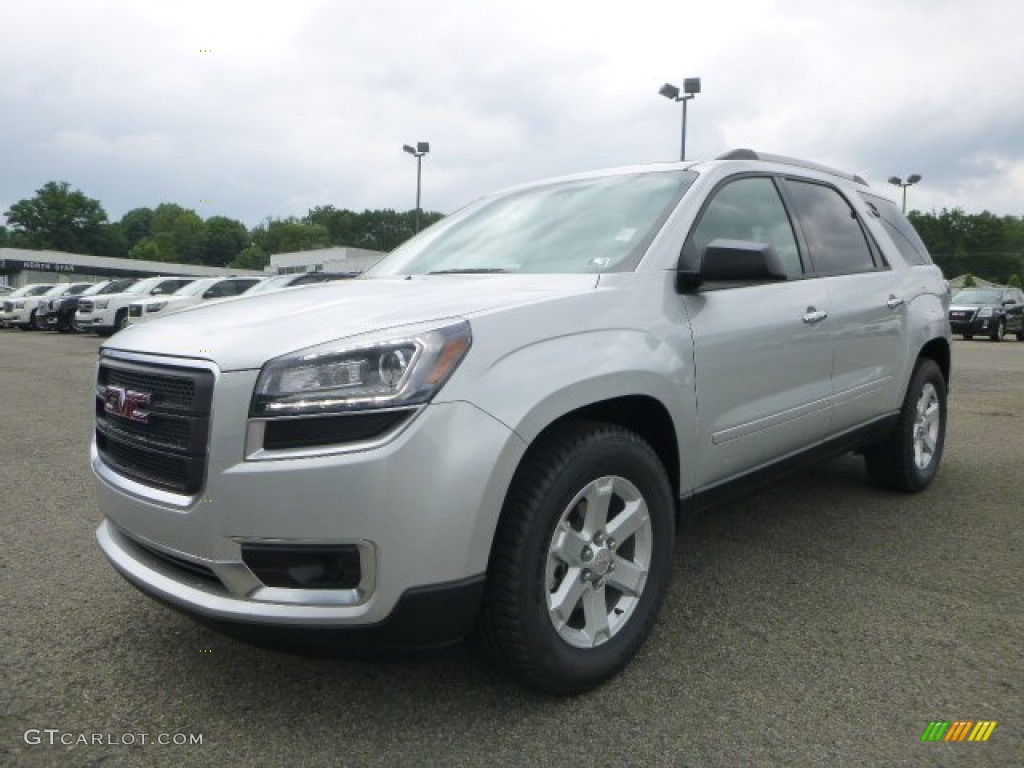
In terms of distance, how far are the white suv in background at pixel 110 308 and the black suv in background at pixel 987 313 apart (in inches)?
841

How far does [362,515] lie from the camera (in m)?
1.97

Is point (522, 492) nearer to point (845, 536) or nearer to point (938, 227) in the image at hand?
point (845, 536)

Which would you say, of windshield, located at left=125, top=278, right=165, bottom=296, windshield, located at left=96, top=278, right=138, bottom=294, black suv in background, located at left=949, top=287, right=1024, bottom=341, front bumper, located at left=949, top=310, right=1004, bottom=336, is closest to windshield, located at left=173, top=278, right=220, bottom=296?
windshield, located at left=125, top=278, right=165, bottom=296

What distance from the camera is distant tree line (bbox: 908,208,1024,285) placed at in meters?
93.8

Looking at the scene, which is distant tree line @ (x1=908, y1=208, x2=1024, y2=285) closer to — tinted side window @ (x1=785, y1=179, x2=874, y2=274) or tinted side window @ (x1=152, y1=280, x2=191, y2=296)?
tinted side window @ (x1=152, y1=280, x2=191, y2=296)

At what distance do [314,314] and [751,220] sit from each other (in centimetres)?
198

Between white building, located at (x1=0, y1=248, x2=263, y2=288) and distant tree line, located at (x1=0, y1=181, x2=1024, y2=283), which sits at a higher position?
distant tree line, located at (x1=0, y1=181, x2=1024, y2=283)

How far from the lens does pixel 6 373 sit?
11508 mm

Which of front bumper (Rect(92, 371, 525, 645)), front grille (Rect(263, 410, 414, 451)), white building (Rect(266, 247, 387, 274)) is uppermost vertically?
white building (Rect(266, 247, 387, 274))

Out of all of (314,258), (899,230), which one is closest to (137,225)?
(314,258)

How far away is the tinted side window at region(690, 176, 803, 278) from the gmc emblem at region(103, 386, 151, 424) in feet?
6.24

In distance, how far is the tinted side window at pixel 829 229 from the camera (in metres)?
3.77

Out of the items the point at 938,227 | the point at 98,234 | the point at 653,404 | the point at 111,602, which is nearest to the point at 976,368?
the point at 653,404

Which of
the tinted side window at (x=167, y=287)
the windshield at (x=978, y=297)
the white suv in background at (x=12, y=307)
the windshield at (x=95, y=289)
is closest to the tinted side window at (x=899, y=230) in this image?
the tinted side window at (x=167, y=287)
